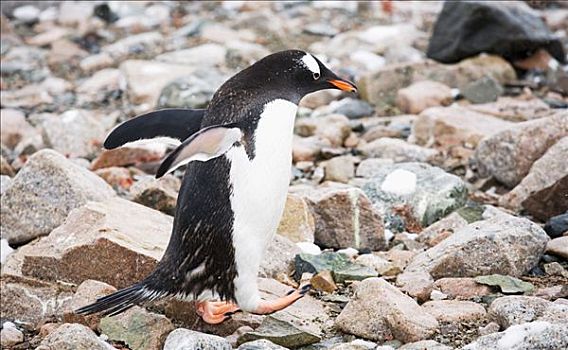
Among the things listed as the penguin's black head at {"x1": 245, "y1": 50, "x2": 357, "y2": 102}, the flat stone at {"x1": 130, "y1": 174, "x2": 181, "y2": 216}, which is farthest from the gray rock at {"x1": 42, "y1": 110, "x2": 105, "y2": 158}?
the penguin's black head at {"x1": 245, "y1": 50, "x2": 357, "y2": 102}

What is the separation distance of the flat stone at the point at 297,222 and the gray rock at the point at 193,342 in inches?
51.1

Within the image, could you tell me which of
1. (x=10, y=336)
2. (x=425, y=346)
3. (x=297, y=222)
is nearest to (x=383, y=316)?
(x=425, y=346)

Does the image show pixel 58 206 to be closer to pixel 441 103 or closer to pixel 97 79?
pixel 441 103

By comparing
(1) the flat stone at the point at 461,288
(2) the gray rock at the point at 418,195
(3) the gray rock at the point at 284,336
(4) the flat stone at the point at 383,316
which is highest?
(4) the flat stone at the point at 383,316

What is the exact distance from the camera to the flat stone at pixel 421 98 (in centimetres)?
769

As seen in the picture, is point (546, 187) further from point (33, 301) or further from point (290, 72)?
point (33, 301)

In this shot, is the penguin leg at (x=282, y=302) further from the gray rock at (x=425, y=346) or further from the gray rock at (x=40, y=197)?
the gray rock at (x=40, y=197)

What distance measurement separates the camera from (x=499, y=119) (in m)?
6.93

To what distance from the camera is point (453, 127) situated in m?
6.62

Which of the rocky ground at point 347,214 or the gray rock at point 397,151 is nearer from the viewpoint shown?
the rocky ground at point 347,214

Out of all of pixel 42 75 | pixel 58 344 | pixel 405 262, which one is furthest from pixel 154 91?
pixel 58 344

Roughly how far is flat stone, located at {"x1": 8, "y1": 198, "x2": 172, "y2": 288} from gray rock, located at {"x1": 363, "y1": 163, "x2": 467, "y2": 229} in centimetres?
126

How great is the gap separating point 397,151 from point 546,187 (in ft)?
5.07

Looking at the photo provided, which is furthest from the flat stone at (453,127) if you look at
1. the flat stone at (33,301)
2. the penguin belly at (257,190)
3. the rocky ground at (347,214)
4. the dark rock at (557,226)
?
the flat stone at (33,301)
